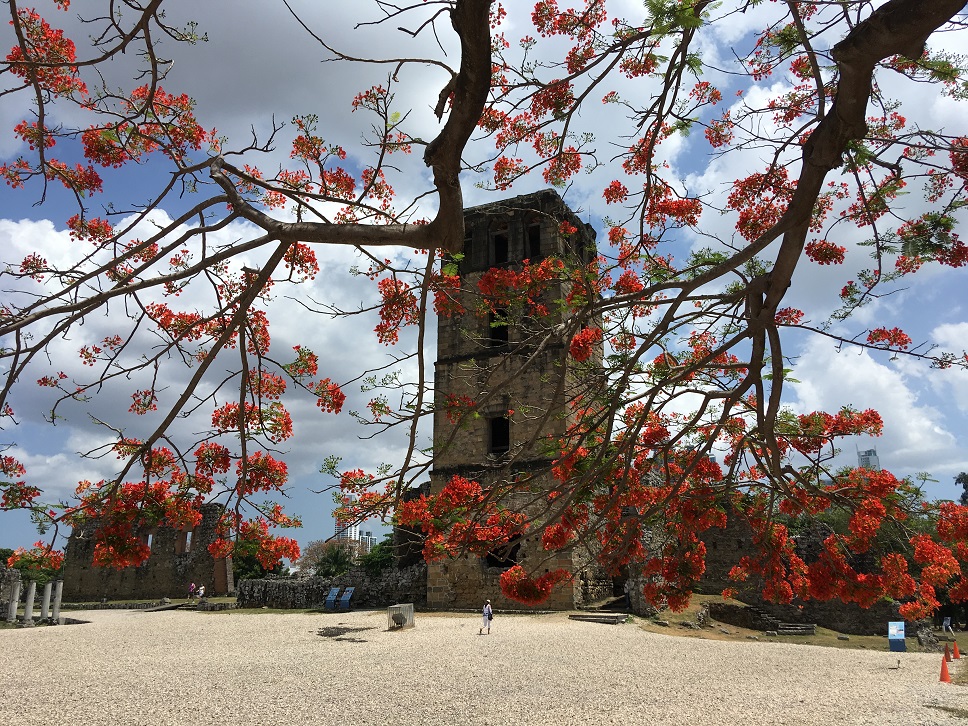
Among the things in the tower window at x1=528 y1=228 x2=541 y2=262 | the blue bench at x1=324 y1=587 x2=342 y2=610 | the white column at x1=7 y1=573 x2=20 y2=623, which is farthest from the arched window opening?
the white column at x1=7 y1=573 x2=20 y2=623

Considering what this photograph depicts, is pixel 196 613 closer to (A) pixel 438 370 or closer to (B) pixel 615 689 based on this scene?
(A) pixel 438 370

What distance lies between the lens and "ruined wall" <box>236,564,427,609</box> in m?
20.0

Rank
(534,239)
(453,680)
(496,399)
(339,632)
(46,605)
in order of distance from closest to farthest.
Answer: (453,680), (339,632), (46,605), (496,399), (534,239)

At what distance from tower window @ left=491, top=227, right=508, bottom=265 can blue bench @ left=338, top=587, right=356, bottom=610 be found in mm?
11629

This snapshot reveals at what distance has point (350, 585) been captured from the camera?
20.9m

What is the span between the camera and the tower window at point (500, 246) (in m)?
21.4

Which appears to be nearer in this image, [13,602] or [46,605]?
[46,605]

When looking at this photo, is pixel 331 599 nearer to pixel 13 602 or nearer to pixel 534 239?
pixel 13 602

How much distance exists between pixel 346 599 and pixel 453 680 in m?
12.4

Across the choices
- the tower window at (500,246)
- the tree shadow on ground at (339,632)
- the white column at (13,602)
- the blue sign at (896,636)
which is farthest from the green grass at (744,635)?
the white column at (13,602)

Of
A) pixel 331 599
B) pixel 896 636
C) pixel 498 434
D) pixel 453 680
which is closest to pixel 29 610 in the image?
pixel 331 599

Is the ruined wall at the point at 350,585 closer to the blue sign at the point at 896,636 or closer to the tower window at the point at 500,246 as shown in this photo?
the tower window at the point at 500,246

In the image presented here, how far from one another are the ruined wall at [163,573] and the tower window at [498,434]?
13.8 metres

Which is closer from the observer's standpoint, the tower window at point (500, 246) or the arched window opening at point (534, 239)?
the arched window opening at point (534, 239)
